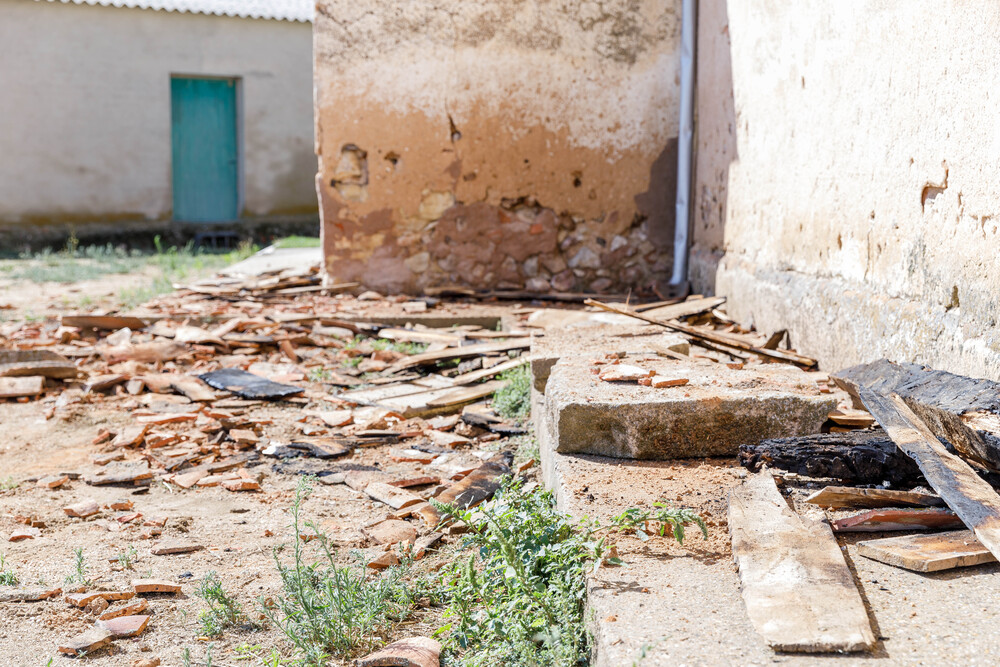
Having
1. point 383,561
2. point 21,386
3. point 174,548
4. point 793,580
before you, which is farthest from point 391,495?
point 21,386

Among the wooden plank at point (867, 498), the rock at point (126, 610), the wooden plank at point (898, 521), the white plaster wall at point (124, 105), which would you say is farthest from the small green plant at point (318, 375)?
the white plaster wall at point (124, 105)

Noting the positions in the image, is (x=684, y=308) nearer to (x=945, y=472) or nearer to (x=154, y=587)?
(x=945, y=472)

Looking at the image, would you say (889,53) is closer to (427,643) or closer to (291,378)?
(427,643)

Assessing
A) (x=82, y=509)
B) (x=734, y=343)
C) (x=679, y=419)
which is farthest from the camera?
(x=734, y=343)

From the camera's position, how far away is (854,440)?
265 cm

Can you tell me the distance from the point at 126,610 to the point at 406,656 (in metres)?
0.90

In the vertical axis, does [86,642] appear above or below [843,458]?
below

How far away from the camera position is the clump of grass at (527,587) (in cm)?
204

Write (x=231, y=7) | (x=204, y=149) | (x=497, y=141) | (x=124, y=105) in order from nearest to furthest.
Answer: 1. (x=497, y=141)
2. (x=124, y=105)
3. (x=231, y=7)
4. (x=204, y=149)

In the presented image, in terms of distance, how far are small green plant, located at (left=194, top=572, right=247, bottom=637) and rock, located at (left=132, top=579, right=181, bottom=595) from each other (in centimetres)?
16

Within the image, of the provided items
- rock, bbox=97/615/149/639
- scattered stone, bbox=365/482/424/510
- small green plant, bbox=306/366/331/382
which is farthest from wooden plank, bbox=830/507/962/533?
small green plant, bbox=306/366/331/382

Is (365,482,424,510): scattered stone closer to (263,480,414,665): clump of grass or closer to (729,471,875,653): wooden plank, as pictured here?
(263,480,414,665): clump of grass

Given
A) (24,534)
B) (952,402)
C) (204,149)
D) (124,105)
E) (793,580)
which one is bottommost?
(24,534)

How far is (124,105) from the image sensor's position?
14.0m
